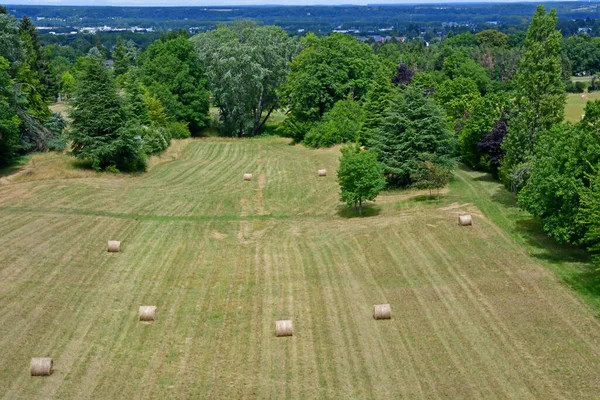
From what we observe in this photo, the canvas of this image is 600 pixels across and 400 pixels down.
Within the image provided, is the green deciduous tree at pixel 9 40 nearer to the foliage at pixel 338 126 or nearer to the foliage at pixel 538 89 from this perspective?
the foliage at pixel 338 126

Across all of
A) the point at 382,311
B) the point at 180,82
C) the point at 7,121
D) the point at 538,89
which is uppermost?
the point at 538,89

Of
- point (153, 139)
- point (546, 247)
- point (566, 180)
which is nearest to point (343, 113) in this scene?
point (153, 139)

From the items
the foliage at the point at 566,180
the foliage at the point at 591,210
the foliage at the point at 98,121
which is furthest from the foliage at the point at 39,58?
the foliage at the point at 591,210

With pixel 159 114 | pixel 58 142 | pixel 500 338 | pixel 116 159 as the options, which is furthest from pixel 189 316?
pixel 159 114

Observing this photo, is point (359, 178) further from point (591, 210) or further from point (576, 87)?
point (576, 87)

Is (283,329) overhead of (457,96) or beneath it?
overhead

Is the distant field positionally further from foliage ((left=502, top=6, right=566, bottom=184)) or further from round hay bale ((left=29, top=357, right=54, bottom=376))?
round hay bale ((left=29, top=357, right=54, bottom=376))
